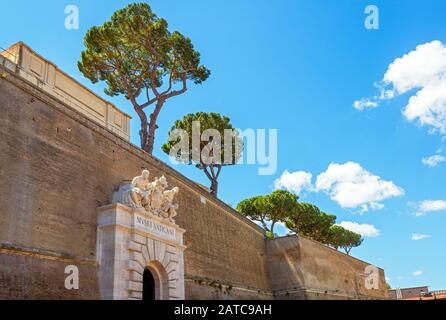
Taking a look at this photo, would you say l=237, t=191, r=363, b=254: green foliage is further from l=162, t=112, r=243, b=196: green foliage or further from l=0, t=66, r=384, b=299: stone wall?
l=0, t=66, r=384, b=299: stone wall

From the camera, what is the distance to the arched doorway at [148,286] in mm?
10648

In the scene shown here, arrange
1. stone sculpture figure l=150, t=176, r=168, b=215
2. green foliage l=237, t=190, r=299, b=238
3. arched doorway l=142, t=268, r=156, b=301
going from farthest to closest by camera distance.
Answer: green foliage l=237, t=190, r=299, b=238 < stone sculpture figure l=150, t=176, r=168, b=215 < arched doorway l=142, t=268, r=156, b=301

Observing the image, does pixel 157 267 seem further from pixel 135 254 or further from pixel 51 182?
pixel 51 182

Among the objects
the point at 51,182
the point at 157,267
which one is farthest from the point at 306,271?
the point at 51,182

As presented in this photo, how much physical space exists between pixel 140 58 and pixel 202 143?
7116 millimetres

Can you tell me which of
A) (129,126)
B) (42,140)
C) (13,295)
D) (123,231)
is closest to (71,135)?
(42,140)

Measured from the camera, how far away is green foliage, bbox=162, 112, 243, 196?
76.5ft

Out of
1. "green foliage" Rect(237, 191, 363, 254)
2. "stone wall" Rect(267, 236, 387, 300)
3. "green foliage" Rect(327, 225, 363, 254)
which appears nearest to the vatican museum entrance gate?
"stone wall" Rect(267, 236, 387, 300)

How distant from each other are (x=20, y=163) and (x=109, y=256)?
8.89ft

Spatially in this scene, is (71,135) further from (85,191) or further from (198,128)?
(198,128)

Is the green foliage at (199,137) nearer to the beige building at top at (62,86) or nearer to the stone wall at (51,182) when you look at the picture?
the beige building at top at (62,86)

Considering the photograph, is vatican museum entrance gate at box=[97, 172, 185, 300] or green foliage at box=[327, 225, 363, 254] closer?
vatican museum entrance gate at box=[97, 172, 185, 300]

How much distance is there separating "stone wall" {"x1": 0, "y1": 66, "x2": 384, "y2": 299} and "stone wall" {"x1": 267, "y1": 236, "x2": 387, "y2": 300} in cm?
522

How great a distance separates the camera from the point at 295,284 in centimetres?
1906
